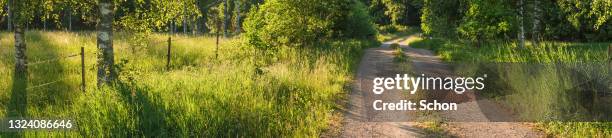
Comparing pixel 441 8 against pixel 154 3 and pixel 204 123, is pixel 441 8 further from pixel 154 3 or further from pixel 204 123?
pixel 204 123

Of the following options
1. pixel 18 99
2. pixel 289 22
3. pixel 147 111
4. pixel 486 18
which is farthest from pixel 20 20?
pixel 486 18

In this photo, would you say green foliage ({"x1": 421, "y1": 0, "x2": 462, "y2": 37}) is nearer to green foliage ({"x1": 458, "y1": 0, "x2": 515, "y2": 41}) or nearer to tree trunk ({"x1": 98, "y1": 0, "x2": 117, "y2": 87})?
green foliage ({"x1": 458, "y1": 0, "x2": 515, "y2": 41})

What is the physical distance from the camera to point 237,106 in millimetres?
7727

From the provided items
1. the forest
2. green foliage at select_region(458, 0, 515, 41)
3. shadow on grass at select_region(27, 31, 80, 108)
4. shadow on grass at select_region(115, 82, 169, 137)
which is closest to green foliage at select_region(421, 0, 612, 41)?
green foliage at select_region(458, 0, 515, 41)

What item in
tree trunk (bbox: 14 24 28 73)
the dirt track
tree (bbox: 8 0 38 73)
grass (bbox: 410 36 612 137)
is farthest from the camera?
tree trunk (bbox: 14 24 28 73)

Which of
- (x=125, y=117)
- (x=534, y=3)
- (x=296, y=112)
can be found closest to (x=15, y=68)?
(x=125, y=117)

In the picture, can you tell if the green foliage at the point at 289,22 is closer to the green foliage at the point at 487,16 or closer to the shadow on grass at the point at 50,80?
the shadow on grass at the point at 50,80

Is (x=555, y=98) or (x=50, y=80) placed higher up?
(x=555, y=98)

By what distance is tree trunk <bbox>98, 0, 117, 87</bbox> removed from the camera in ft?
30.3

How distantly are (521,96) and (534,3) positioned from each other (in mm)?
15044

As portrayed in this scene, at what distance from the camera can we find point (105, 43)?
926 centimetres

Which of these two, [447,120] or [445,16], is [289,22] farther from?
[445,16]

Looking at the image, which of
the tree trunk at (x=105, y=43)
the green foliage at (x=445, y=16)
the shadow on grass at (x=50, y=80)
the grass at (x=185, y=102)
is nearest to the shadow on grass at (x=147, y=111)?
the grass at (x=185, y=102)

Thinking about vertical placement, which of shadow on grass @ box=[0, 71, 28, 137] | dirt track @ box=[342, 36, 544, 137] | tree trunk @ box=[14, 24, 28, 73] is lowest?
dirt track @ box=[342, 36, 544, 137]
